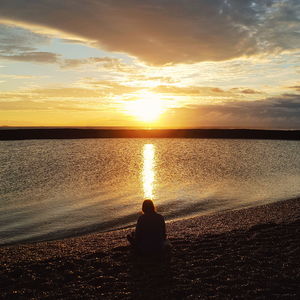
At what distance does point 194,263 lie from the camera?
28.7 ft

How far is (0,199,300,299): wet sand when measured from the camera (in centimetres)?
712

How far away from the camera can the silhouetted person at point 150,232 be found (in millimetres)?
9188


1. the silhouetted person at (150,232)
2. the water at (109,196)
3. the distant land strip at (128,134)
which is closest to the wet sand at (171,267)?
the silhouetted person at (150,232)

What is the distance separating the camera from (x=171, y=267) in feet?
28.2

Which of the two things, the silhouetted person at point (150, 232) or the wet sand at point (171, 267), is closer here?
the wet sand at point (171, 267)

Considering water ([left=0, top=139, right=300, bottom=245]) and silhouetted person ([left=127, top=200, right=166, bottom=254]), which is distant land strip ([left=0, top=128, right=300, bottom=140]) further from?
silhouetted person ([left=127, top=200, right=166, bottom=254])

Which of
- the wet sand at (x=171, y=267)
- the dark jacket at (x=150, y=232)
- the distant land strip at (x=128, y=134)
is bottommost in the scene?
the wet sand at (x=171, y=267)

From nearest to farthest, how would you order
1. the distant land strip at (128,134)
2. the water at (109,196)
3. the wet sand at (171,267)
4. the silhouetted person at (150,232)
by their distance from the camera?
the wet sand at (171,267)
the silhouetted person at (150,232)
the water at (109,196)
the distant land strip at (128,134)

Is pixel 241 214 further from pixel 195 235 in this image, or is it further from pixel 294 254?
pixel 294 254

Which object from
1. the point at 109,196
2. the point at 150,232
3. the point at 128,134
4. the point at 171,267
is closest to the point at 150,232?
the point at 150,232

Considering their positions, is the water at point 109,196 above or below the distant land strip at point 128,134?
below

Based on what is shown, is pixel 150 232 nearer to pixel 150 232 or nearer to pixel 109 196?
pixel 150 232

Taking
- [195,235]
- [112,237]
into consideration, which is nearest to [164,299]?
[195,235]

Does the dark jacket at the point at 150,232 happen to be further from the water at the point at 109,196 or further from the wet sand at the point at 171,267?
the water at the point at 109,196
